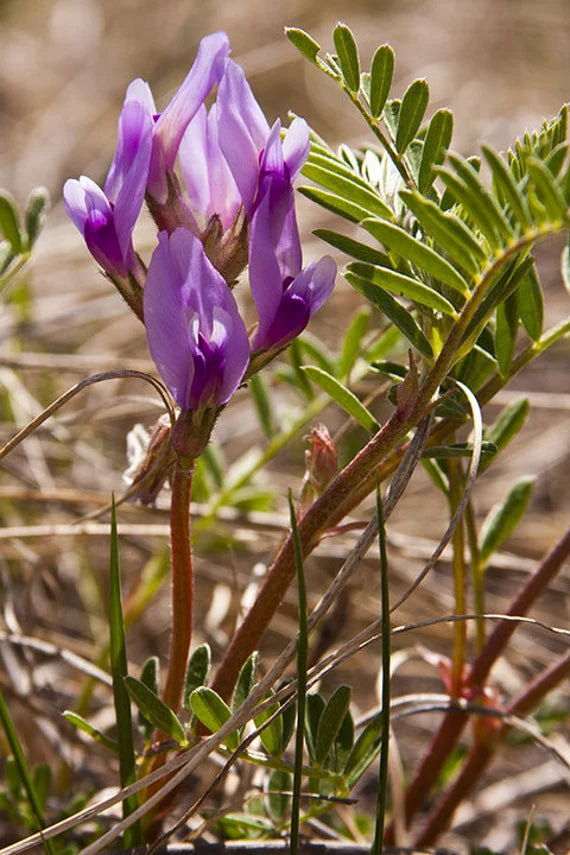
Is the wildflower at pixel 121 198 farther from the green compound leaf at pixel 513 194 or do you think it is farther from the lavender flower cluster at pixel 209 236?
the green compound leaf at pixel 513 194

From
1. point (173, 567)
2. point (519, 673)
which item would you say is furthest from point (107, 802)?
point (519, 673)

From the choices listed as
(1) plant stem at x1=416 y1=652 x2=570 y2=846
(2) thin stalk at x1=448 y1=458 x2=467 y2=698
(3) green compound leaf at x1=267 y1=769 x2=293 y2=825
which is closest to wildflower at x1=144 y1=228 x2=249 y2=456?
(2) thin stalk at x1=448 y1=458 x2=467 y2=698

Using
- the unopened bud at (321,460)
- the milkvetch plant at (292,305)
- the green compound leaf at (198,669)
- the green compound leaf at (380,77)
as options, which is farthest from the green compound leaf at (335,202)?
the green compound leaf at (198,669)

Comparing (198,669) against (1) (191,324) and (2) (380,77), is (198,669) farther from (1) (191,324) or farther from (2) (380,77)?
(2) (380,77)

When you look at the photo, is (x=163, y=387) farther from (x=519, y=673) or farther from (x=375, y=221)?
(x=519, y=673)

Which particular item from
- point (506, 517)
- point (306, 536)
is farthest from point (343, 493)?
point (506, 517)

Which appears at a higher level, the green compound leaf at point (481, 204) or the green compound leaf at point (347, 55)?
the green compound leaf at point (347, 55)
